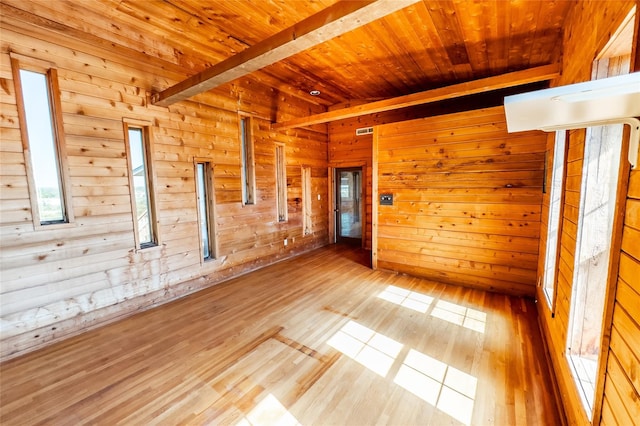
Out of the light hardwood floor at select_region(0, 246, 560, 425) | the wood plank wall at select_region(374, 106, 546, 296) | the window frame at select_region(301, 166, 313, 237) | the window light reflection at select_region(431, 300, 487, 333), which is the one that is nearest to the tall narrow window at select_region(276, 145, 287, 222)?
the window frame at select_region(301, 166, 313, 237)

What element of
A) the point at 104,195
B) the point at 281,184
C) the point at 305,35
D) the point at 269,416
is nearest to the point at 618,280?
the point at 269,416

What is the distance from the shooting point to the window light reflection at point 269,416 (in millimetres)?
1796

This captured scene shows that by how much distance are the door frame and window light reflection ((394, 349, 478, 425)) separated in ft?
13.8

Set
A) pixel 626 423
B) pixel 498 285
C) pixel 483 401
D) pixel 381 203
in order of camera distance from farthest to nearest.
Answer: pixel 381 203
pixel 498 285
pixel 483 401
pixel 626 423

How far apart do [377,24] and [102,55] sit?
Answer: 3.22m

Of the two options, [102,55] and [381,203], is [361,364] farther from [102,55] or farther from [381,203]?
[102,55]

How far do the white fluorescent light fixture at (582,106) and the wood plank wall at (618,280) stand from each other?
0.88 feet

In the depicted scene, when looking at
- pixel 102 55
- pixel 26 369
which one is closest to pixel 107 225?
pixel 26 369

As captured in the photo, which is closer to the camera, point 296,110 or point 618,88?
point 618,88

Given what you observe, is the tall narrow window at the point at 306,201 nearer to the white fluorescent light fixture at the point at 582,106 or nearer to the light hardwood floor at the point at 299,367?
the light hardwood floor at the point at 299,367

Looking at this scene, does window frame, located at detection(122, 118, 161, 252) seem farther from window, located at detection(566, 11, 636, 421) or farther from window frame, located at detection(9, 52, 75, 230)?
window, located at detection(566, 11, 636, 421)

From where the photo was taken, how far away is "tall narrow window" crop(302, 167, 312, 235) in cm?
624

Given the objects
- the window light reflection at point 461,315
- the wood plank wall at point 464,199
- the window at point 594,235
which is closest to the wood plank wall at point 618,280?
the window at point 594,235

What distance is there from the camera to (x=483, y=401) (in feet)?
6.36
